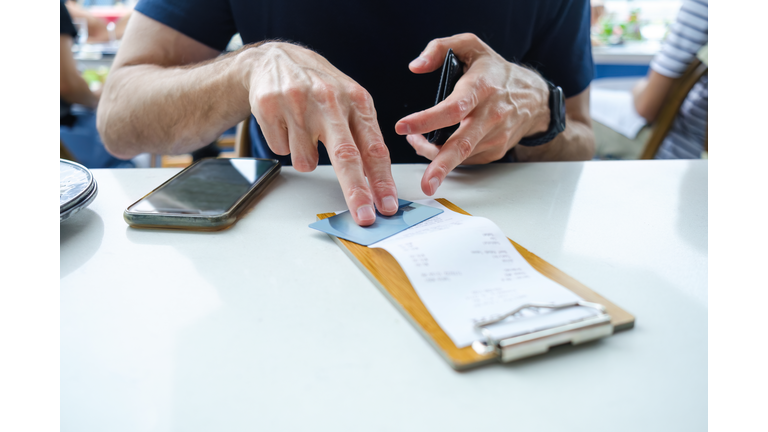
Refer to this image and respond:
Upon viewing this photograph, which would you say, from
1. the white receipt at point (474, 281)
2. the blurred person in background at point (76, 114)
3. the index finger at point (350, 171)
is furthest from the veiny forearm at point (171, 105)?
the blurred person in background at point (76, 114)

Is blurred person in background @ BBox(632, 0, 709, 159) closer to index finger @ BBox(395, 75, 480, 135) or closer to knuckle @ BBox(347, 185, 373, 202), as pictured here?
index finger @ BBox(395, 75, 480, 135)

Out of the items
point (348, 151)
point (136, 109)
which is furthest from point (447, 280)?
point (136, 109)

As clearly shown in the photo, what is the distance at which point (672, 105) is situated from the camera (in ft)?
5.49

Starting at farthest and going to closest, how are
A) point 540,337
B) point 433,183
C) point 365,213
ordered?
point 433,183, point 365,213, point 540,337

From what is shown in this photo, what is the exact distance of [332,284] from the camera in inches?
17.9

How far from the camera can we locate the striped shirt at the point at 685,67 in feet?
5.02

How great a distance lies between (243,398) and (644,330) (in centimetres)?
32

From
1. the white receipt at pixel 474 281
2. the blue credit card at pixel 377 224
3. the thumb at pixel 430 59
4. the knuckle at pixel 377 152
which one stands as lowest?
the blue credit card at pixel 377 224

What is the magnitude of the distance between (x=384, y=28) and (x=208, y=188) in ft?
1.80

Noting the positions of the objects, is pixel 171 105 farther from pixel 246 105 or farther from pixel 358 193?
pixel 358 193

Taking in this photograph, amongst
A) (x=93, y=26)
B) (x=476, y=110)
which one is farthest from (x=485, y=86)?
(x=93, y=26)

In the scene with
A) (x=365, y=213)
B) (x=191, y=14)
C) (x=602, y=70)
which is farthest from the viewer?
(x=602, y=70)

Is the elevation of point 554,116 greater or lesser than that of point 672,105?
greater

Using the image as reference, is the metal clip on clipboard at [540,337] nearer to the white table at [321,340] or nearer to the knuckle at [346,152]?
the white table at [321,340]
